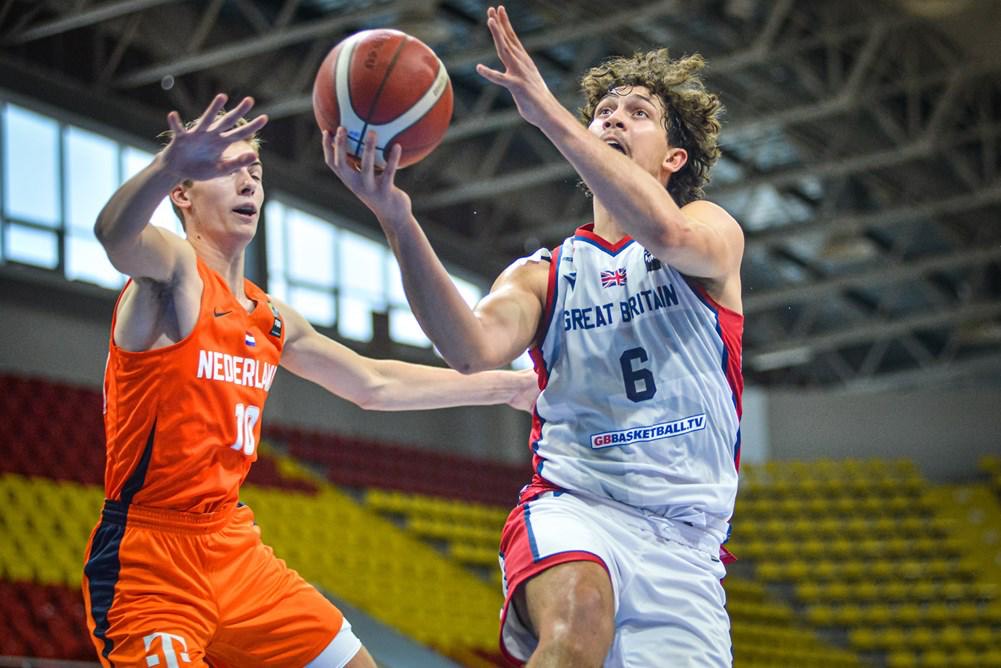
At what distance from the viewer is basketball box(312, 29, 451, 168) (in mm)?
3279

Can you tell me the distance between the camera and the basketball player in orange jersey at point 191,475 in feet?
12.6

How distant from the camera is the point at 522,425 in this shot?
86.7 ft

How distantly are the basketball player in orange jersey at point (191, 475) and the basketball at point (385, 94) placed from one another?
465mm

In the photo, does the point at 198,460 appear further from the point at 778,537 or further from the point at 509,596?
the point at 778,537

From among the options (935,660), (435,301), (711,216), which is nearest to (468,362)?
(435,301)

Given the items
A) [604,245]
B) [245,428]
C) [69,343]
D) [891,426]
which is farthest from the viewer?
[891,426]

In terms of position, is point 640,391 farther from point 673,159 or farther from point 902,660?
point 902,660

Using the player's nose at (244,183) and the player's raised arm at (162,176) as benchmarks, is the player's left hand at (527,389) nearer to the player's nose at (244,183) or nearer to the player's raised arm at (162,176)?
the player's nose at (244,183)

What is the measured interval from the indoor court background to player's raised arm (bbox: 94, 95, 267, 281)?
25.0 feet

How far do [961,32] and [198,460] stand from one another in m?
17.5

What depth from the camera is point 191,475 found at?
4004mm

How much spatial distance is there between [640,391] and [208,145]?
1.34 m

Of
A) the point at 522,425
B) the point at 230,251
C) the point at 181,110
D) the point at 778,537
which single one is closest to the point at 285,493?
the point at 181,110

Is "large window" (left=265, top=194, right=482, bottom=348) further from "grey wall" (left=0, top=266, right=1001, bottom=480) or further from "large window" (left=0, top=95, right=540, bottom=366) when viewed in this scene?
"grey wall" (left=0, top=266, right=1001, bottom=480)
